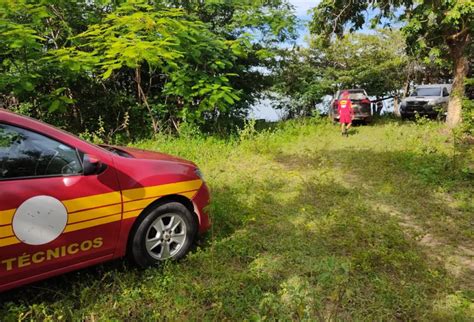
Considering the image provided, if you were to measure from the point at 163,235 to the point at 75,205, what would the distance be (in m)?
0.99

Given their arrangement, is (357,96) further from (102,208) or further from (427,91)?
(102,208)

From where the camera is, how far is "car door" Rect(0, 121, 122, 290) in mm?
2631

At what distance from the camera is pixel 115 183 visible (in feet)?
10.4

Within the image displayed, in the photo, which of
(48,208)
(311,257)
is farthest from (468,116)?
(48,208)

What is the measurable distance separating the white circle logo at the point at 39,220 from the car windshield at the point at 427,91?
54.5ft

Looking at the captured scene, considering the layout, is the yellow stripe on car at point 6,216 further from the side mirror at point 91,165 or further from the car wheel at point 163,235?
the car wheel at point 163,235

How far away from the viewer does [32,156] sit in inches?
112

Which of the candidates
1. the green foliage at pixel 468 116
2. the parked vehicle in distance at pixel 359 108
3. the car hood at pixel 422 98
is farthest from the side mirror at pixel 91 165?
the car hood at pixel 422 98

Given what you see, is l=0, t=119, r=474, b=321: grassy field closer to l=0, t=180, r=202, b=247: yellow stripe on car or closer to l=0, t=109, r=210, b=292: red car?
l=0, t=109, r=210, b=292: red car

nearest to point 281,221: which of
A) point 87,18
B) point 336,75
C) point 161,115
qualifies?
point 161,115

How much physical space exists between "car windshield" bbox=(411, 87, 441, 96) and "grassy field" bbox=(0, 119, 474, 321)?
9147 mm

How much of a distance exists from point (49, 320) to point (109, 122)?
26.4 ft

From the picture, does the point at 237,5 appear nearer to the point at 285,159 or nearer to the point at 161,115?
the point at 161,115

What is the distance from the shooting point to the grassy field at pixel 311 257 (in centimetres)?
300
